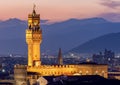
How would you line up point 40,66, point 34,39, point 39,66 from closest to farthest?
point 39,66 < point 40,66 < point 34,39

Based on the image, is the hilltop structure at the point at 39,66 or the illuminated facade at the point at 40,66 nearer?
the hilltop structure at the point at 39,66

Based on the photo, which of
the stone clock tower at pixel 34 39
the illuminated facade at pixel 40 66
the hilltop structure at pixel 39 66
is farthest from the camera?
the stone clock tower at pixel 34 39

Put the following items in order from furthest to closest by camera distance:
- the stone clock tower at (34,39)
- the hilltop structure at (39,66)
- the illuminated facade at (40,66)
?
the stone clock tower at (34,39) < the illuminated facade at (40,66) < the hilltop structure at (39,66)

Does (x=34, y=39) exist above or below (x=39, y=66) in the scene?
above

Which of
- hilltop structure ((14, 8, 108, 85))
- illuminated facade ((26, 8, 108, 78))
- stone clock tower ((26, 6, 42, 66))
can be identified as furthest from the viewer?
stone clock tower ((26, 6, 42, 66))

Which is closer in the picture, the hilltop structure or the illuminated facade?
the hilltop structure

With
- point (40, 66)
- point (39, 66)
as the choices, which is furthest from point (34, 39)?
point (39, 66)

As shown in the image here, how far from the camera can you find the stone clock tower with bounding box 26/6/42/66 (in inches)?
5655

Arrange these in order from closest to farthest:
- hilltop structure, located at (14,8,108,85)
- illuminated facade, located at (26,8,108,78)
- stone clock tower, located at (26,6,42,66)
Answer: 1. hilltop structure, located at (14,8,108,85)
2. illuminated facade, located at (26,8,108,78)
3. stone clock tower, located at (26,6,42,66)

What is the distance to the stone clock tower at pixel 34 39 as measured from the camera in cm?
14362

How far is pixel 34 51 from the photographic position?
144 metres

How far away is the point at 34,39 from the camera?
14625 centimetres

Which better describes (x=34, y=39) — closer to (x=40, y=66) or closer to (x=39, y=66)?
A: (x=40, y=66)

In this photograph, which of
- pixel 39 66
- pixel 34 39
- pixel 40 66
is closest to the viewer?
pixel 39 66
